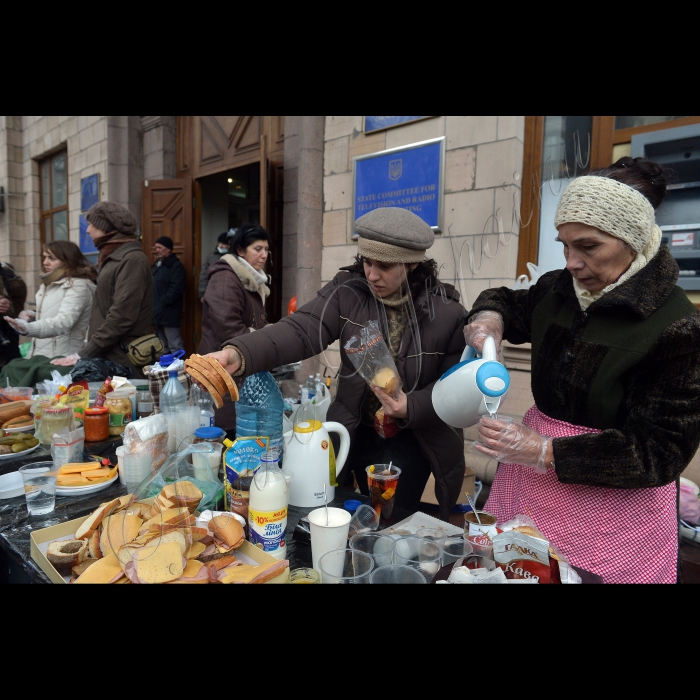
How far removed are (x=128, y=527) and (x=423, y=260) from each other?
4.32 feet

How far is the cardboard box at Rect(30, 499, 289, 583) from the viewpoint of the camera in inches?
43.2

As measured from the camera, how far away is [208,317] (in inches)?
122

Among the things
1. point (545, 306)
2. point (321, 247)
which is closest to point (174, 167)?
point (321, 247)

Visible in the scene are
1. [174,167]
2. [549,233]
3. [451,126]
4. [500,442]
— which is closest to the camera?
[500,442]

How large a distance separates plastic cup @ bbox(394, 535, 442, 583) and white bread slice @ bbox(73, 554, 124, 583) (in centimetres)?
65

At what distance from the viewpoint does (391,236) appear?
164cm

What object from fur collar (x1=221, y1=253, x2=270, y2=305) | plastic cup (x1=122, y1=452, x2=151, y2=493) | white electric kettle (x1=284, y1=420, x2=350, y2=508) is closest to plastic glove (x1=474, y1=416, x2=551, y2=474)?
white electric kettle (x1=284, y1=420, x2=350, y2=508)

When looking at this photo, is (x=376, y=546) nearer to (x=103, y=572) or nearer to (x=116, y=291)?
→ (x=103, y=572)

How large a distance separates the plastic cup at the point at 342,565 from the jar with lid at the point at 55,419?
56.1 inches

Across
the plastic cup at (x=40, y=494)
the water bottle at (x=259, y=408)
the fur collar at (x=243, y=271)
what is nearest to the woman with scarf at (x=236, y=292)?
the fur collar at (x=243, y=271)

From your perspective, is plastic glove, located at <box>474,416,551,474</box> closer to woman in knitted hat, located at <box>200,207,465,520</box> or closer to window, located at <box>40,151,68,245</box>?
woman in knitted hat, located at <box>200,207,465,520</box>

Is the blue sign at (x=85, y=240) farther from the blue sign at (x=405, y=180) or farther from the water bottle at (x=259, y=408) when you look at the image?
the water bottle at (x=259, y=408)
